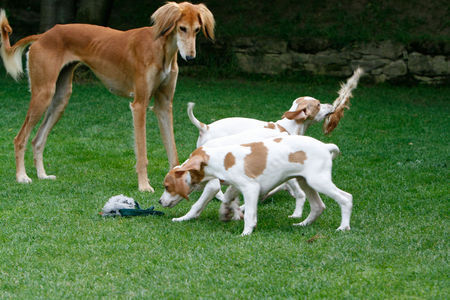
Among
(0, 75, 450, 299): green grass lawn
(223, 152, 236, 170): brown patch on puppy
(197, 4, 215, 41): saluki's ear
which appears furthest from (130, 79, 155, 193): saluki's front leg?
(223, 152, 236, 170): brown patch on puppy

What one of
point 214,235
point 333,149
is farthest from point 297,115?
point 214,235

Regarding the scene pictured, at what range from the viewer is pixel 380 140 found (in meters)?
10.3

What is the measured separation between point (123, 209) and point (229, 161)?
1.26 metres

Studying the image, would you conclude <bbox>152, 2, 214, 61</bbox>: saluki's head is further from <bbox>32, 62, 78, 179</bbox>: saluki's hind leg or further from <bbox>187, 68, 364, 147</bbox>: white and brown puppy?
<bbox>32, 62, 78, 179</bbox>: saluki's hind leg

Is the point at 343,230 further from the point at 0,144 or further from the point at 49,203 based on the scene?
the point at 0,144

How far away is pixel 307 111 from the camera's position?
22.2ft

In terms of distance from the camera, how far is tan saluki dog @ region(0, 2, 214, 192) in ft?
23.2

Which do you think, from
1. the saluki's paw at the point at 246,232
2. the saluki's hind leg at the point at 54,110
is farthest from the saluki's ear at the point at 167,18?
the saluki's paw at the point at 246,232

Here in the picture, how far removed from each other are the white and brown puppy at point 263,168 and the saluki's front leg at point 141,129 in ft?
5.86

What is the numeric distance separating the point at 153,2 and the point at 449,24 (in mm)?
8217

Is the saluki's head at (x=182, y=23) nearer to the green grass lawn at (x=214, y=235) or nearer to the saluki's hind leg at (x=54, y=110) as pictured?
the saluki's hind leg at (x=54, y=110)

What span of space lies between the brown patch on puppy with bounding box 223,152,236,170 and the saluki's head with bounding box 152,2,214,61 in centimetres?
180

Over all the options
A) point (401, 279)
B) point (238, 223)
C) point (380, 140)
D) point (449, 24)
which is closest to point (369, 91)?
point (449, 24)

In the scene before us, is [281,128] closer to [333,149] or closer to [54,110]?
[333,149]
